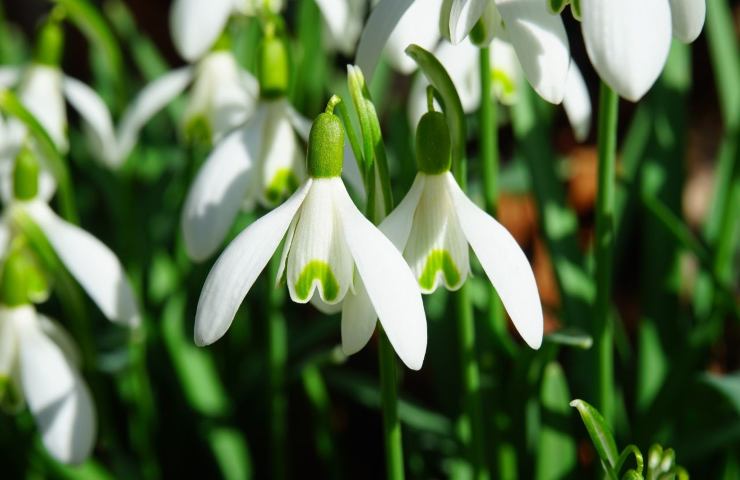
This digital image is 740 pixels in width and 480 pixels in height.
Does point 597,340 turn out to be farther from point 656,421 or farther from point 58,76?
point 58,76

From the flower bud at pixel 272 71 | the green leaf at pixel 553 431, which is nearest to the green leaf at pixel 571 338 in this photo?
the green leaf at pixel 553 431

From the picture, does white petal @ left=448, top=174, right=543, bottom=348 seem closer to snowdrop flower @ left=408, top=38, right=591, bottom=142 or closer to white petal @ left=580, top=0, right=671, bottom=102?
white petal @ left=580, top=0, right=671, bottom=102

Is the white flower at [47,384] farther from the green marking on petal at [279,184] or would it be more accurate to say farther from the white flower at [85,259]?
the green marking on petal at [279,184]

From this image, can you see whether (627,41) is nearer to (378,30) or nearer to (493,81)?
(378,30)

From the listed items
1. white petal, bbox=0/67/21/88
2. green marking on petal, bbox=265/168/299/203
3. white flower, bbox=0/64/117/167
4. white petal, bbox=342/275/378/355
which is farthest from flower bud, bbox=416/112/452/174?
white petal, bbox=0/67/21/88

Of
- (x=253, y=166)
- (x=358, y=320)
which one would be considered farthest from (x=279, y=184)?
(x=358, y=320)
